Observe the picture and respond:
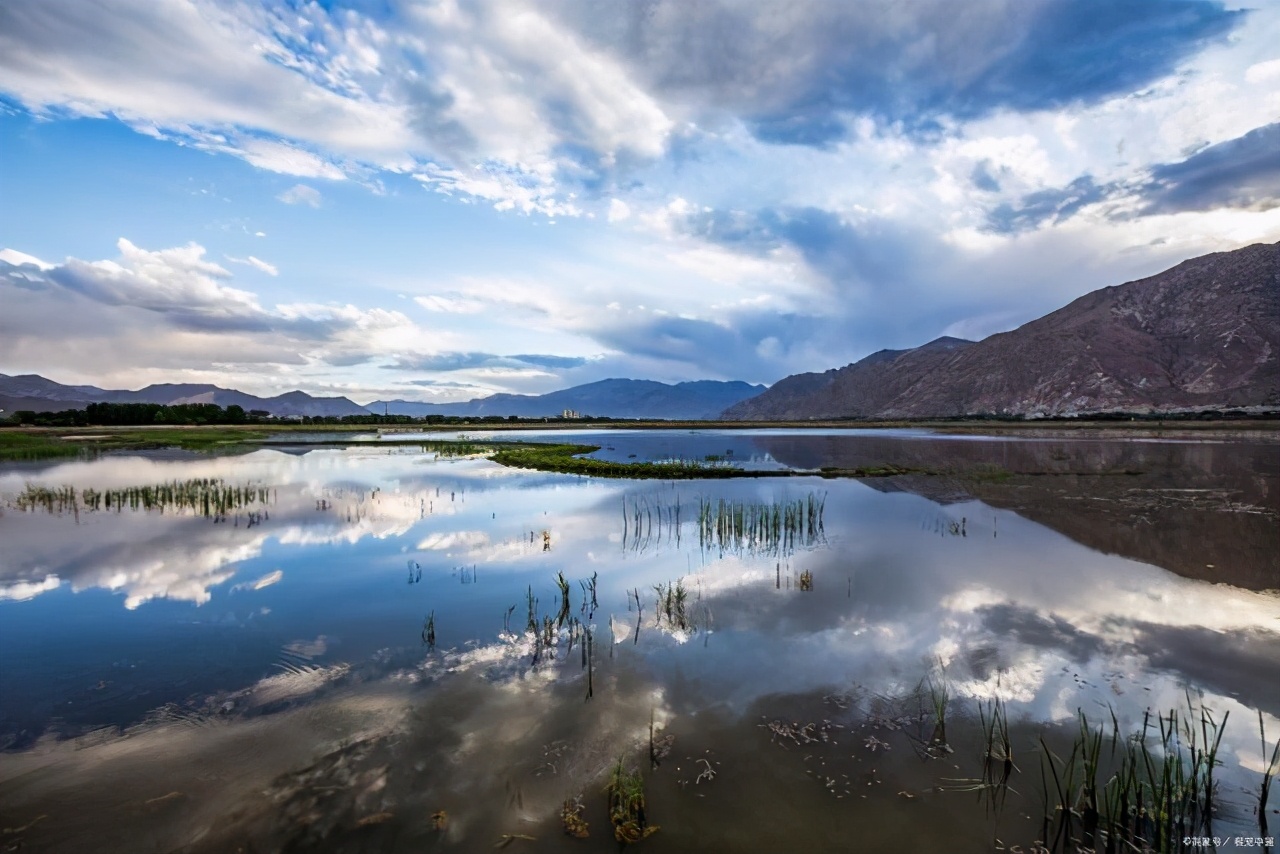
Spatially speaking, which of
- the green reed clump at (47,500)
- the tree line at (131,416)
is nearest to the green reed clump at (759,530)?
the green reed clump at (47,500)

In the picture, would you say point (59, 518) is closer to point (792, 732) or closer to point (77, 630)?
point (77, 630)

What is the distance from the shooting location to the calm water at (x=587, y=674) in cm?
629

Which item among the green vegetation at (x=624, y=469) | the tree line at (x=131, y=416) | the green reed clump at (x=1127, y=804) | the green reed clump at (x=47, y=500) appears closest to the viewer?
the green reed clump at (x=1127, y=804)

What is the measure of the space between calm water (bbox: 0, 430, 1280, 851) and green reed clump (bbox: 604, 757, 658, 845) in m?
0.23

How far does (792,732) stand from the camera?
7867mm

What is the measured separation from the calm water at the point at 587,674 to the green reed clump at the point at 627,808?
234 mm

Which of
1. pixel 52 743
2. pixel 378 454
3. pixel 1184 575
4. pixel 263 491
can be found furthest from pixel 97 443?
pixel 1184 575

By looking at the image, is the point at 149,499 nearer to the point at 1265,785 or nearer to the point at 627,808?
the point at 627,808

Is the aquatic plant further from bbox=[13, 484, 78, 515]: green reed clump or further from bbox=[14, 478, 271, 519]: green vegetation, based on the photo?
bbox=[13, 484, 78, 515]: green reed clump

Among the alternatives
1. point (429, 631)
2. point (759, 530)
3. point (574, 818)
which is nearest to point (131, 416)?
point (759, 530)

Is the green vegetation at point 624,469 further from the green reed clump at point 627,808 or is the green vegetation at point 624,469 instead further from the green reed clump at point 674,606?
the green reed clump at point 627,808

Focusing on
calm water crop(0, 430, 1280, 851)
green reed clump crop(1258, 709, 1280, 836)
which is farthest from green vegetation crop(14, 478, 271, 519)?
green reed clump crop(1258, 709, 1280, 836)

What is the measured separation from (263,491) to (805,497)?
29.1 metres

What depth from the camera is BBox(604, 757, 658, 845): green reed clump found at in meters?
5.95
